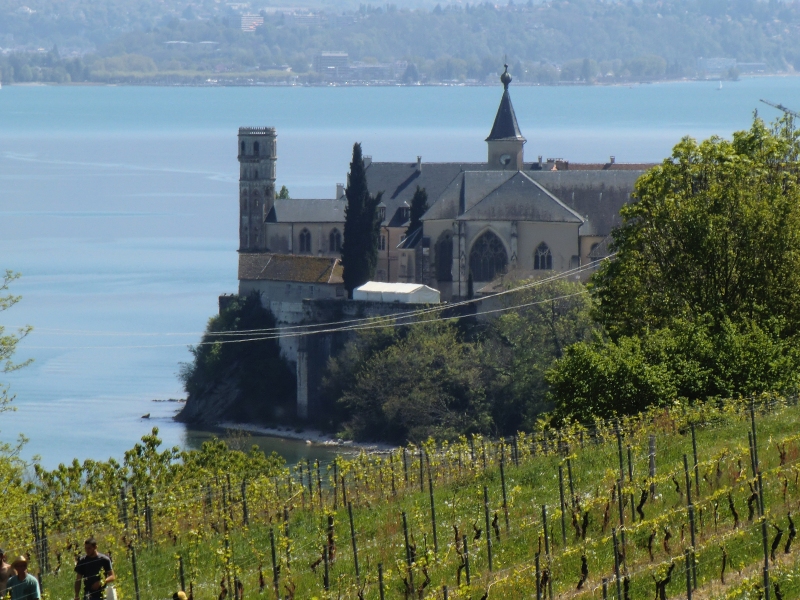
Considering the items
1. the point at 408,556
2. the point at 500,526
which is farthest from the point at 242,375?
the point at 408,556

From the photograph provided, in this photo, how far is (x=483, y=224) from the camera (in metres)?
71.8

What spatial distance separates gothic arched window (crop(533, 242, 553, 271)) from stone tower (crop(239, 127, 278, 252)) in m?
15.3

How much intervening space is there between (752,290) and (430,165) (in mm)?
53556

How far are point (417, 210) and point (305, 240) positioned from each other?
7.16 metres

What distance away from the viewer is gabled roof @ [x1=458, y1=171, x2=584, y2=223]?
231 ft

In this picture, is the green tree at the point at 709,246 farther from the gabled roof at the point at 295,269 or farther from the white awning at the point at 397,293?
the gabled roof at the point at 295,269

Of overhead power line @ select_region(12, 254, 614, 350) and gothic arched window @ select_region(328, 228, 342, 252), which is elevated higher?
gothic arched window @ select_region(328, 228, 342, 252)

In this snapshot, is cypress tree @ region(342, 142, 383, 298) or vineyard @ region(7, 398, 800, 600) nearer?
vineyard @ region(7, 398, 800, 600)

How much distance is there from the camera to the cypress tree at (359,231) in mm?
67312

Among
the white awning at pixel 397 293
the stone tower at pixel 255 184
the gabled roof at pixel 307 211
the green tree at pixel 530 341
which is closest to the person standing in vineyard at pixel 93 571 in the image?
the green tree at pixel 530 341

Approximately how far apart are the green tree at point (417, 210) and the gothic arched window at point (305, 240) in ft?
21.2

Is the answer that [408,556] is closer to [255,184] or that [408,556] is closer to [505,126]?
[505,126]

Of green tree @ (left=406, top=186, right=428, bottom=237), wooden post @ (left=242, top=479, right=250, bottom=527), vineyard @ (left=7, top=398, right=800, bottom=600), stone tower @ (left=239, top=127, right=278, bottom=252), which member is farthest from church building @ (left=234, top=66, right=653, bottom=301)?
wooden post @ (left=242, top=479, right=250, bottom=527)

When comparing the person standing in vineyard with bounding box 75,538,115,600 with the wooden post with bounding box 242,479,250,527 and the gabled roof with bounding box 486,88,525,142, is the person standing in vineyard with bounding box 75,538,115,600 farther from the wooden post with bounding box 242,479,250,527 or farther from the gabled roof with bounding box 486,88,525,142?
the gabled roof with bounding box 486,88,525,142
